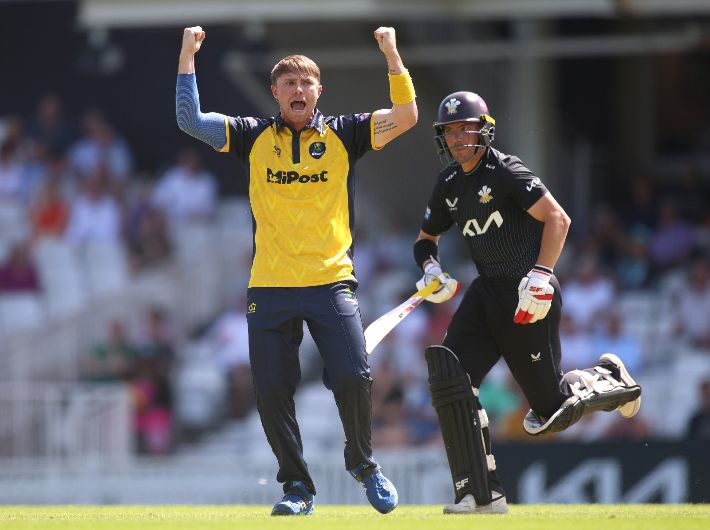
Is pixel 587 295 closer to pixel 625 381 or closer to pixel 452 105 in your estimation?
pixel 625 381

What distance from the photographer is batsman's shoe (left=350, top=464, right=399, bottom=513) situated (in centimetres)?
699

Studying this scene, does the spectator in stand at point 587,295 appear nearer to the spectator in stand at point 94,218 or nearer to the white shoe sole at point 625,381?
the spectator in stand at point 94,218

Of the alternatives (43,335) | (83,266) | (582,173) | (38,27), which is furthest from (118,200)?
(582,173)

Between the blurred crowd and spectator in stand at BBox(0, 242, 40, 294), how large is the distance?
0.01 m

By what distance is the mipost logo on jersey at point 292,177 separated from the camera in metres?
7.03

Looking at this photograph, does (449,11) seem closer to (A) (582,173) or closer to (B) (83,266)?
(A) (582,173)

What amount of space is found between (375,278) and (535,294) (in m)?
8.87

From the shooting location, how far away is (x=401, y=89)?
274 inches

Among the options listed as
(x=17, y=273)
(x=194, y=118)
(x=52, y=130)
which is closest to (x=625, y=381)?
(x=194, y=118)

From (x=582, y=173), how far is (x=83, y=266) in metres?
6.09

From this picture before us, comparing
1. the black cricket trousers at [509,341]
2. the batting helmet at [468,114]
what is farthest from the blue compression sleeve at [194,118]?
the black cricket trousers at [509,341]

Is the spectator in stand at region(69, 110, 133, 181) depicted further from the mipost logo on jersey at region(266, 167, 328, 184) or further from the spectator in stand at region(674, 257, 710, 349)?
the mipost logo on jersey at region(266, 167, 328, 184)

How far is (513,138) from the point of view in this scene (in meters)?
16.7

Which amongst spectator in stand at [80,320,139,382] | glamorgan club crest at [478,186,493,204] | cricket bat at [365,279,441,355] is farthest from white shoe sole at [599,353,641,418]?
spectator in stand at [80,320,139,382]
